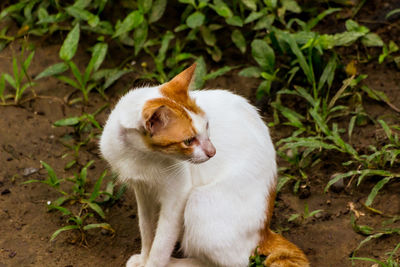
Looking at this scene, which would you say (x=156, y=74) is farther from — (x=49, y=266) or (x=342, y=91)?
(x=49, y=266)

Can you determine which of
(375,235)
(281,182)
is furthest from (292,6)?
(375,235)

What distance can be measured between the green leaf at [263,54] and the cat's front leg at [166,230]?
220 cm

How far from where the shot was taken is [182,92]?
343 cm

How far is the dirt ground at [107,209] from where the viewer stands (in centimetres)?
427

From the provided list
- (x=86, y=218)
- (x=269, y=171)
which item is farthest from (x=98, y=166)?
(x=269, y=171)

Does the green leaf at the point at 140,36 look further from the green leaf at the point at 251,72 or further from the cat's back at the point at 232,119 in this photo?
the cat's back at the point at 232,119

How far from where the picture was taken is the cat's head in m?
3.10

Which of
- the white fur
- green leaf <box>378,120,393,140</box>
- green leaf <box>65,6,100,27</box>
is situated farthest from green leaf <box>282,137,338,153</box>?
green leaf <box>65,6,100,27</box>

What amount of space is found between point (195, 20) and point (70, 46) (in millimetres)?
1282

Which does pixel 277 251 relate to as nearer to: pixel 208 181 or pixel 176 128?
pixel 208 181

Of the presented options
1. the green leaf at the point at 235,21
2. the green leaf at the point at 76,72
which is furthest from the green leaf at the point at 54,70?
the green leaf at the point at 235,21

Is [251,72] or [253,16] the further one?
[253,16]

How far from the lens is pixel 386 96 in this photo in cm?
539

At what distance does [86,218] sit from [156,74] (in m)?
1.83
